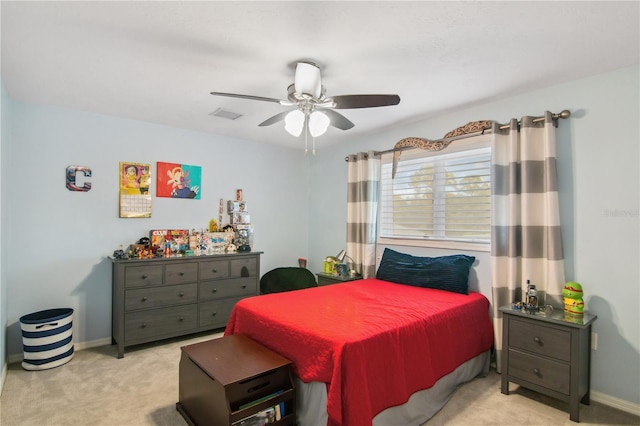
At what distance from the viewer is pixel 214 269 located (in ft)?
12.7

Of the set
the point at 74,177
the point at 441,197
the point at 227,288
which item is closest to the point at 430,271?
the point at 441,197

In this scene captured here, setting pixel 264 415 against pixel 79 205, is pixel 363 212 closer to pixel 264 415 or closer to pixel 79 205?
pixel 264 415

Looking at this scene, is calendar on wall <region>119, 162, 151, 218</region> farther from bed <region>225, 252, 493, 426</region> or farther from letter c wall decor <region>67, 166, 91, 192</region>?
bed <region>225, 252, 493, 426</region>

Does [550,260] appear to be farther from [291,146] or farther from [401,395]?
[291,146]

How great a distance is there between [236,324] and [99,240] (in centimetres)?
197

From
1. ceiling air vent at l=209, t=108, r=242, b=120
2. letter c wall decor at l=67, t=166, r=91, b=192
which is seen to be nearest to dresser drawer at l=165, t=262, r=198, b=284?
letter c wall decor at l=67, t=166, r=91, b=192

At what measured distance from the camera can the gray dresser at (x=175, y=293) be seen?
3.34 metres

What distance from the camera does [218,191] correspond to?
14.4 feet

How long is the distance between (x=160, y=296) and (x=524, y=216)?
3.50 metres

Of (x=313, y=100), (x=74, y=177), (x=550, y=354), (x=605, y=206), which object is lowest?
(x=550, y=354)

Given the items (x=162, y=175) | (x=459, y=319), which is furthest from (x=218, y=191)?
(x=459, y=319)

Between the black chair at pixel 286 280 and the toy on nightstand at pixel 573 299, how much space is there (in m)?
2.70

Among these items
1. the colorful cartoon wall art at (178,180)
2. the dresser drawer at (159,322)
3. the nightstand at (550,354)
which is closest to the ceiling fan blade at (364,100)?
the nightstand at (550,354)

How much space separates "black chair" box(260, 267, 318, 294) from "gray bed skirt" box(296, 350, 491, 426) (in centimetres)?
221
